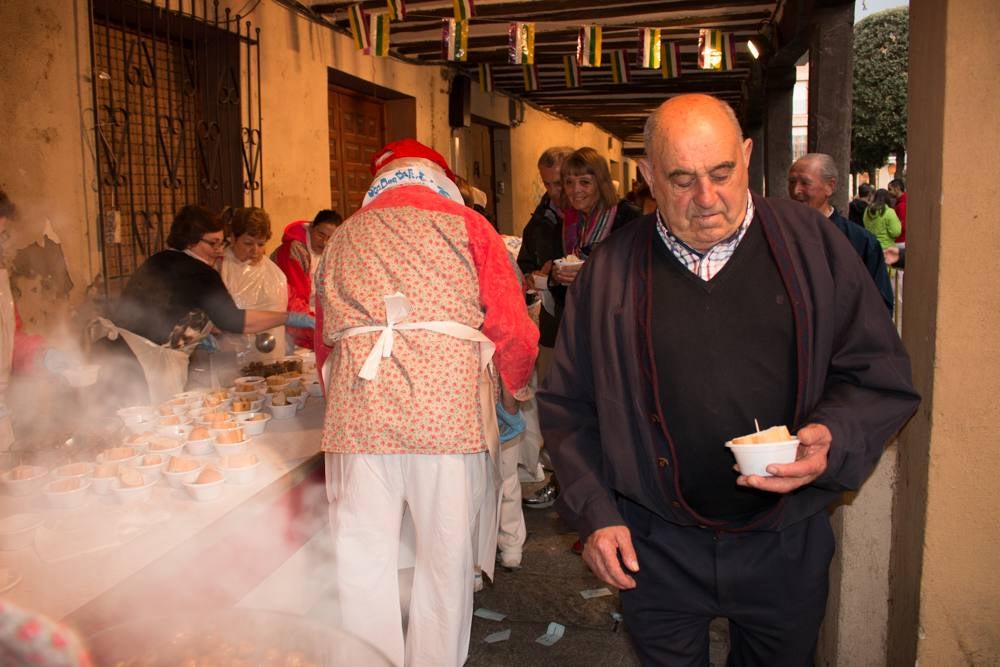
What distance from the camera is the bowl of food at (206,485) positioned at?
278cm

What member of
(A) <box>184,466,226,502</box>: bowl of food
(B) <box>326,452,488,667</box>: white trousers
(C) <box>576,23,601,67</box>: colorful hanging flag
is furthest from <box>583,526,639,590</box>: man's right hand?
(C) <box>576,23,601,67</box>: colorful hanging flag

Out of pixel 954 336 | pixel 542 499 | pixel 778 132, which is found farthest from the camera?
pixel 778 132

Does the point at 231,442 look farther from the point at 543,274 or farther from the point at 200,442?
the point at 543,274

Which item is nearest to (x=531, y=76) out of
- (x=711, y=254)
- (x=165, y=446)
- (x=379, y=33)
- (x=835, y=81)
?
(x=379, y=33)

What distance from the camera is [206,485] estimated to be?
278 cm

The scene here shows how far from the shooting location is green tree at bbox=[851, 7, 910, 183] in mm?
19125

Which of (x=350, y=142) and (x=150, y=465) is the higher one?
(x=350, y=142)

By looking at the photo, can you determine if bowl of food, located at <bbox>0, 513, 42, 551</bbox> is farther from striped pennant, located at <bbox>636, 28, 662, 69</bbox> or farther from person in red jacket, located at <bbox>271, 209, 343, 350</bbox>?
striped pennant, located at <bbox>636, 28, 662, 69</bbox>

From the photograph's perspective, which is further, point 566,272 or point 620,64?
point 620,64

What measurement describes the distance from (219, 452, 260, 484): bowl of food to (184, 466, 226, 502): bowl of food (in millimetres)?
58

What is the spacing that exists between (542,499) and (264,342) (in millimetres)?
2084

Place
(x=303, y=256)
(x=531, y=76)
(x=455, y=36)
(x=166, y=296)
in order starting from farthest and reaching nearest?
(x=531, y=76) → (x=455, y=36) → (x=303, y=256) → (x=166, y=296)

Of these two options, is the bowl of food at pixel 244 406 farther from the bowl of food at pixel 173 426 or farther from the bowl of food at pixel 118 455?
the bowl of food at pixel 118 455

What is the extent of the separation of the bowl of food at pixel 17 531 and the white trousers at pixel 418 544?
1010 millimetres
